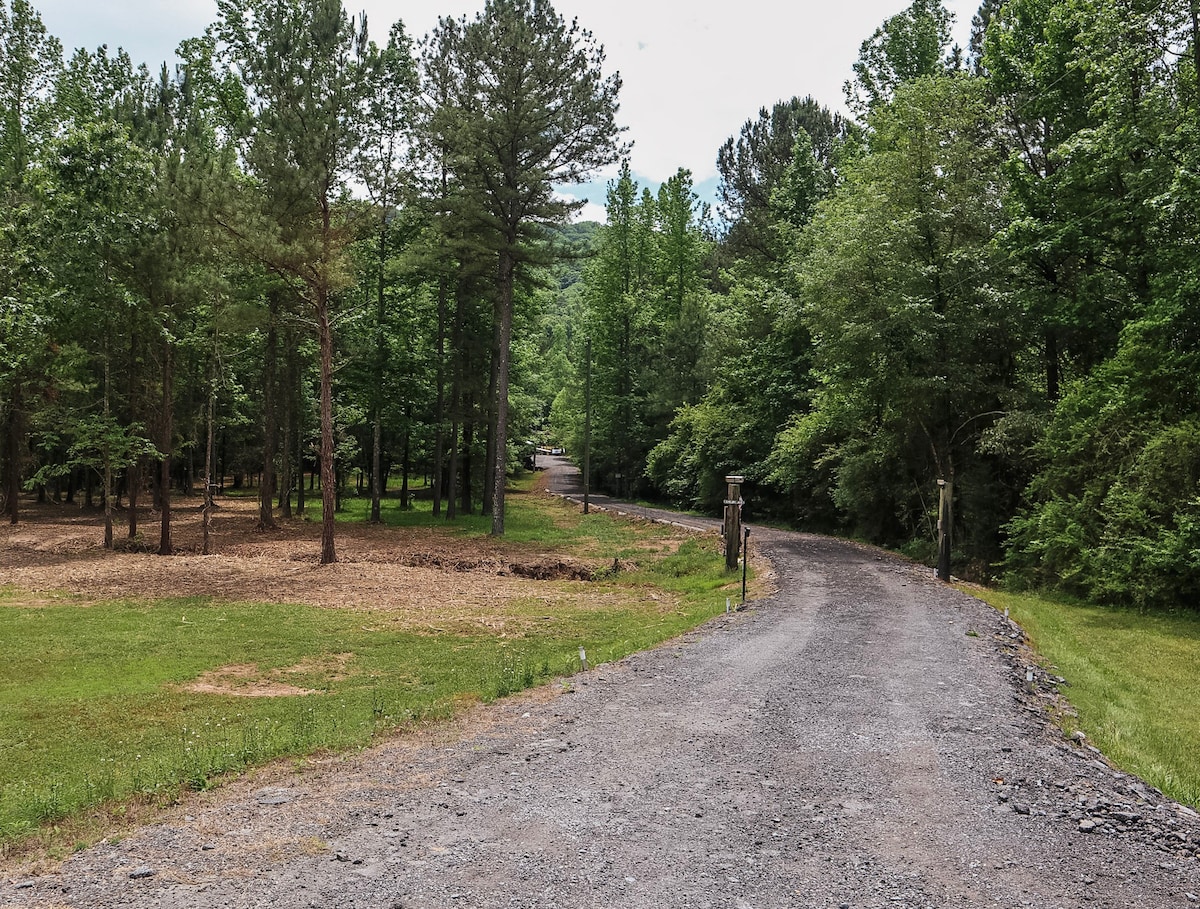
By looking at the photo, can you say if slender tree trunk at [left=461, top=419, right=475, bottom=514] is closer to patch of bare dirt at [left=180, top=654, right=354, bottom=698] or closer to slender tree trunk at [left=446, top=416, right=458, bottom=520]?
slender tree trunk at [left=446, top=416, right=458, bottom=520]

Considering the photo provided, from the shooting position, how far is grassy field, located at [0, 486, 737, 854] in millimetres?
6352

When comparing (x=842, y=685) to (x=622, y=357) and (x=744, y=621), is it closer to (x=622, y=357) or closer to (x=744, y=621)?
(x=744, y=621)

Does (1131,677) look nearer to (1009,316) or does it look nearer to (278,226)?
(1009,316)

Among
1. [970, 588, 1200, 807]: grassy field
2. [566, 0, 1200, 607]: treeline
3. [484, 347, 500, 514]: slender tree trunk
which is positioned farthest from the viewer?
[484, 347, 500, 514]: slender tree trunk

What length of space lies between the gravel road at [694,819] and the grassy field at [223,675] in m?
0.90

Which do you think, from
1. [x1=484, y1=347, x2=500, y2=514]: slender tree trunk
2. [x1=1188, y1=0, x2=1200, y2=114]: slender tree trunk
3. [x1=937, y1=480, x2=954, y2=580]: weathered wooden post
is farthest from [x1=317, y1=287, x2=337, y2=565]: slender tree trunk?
[x1=1188, y1=0, x2=1200, y2=114]: slender tree trunk

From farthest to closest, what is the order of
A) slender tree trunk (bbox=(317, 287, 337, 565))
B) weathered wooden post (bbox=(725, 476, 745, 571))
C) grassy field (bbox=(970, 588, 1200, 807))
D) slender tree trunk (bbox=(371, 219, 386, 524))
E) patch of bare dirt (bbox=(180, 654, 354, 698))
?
slender tree trunk (bbox=(371, 219, 386, 524))
slender tree trunk (bbox=(317, 287, 337, 565))
weathered wooden post (bbox=(725, 476, 745, 571))
patch of bare dirt (bbox=(180, 654, 354, 698))
grassy field (bbox=(970, 588, 1200, 807))

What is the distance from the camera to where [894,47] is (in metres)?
29.6

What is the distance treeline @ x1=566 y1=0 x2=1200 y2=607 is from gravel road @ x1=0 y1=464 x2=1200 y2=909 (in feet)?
29.0

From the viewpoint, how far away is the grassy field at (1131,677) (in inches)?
272

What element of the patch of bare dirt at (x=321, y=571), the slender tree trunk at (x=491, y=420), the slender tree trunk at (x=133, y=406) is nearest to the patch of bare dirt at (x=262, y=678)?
the patch of bare dirt at (x=321, y=571)

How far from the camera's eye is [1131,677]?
9898 mm

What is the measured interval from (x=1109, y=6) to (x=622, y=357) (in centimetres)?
3466

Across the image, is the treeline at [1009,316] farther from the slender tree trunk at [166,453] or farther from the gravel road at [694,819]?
the slender tree trunk at [166,453]
